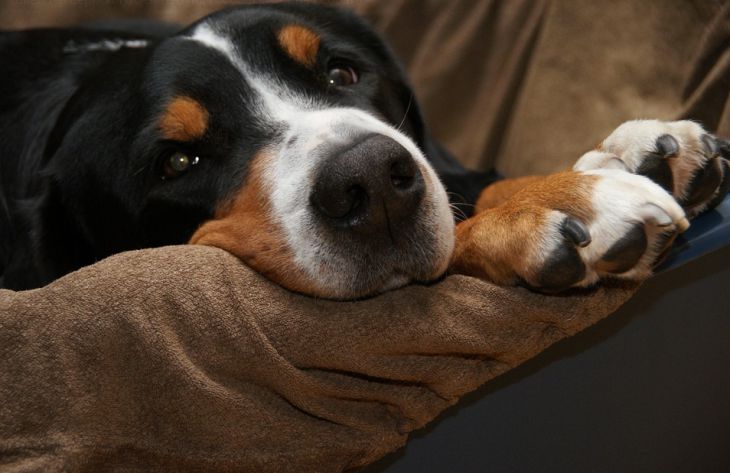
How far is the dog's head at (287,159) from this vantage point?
4.24 ft

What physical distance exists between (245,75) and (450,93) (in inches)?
51.2

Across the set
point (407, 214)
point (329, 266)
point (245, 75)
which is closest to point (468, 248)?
point (407, 214)

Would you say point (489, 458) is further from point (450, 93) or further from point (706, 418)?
point (450, 93)

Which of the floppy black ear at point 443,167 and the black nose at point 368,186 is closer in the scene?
the black nose at point 368,186

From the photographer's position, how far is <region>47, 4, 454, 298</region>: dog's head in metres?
1.29

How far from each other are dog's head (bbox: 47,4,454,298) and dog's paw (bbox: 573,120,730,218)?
14.3 inches

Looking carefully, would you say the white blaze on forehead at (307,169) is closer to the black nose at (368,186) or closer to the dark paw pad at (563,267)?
the black nose at (368,186)

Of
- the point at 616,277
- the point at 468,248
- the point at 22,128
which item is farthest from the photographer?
the point at 22,128

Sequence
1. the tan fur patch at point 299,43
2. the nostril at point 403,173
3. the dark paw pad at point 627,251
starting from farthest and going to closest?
the tan fur patch at point 299,43
the nostril at point 403,173
the dark paw pad at point 627,251

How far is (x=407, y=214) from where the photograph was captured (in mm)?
1305

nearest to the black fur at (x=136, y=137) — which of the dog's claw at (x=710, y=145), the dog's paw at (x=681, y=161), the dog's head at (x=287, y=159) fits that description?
the dog's head at (x=287, y=159)

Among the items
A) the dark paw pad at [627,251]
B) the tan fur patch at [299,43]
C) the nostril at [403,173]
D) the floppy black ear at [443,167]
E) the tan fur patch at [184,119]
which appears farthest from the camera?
the floppy black ear at [443,167]

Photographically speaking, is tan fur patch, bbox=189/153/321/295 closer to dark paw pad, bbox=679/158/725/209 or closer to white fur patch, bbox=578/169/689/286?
white fur patch, bbox=578/169/689/286

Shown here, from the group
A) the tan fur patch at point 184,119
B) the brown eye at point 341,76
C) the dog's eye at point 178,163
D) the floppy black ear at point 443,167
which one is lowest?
the floppy black ear at point 443,167
